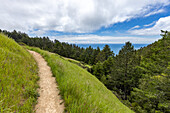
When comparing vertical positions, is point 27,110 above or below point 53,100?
above

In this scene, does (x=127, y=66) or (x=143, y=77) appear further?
(x=127, y=66)

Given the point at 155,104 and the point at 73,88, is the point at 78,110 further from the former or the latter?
the point at 155,104

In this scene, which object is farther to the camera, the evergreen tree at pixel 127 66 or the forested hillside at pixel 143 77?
the evergreen tree at pixel 127 66

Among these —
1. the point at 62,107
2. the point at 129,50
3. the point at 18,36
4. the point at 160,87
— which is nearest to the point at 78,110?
the point at 62,107

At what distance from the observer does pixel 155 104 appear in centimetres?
1367

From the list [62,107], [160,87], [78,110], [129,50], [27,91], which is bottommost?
[160,87]

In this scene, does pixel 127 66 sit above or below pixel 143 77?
above

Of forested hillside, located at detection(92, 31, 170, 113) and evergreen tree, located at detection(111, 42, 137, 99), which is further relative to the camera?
evergreen tree, located at detection(111, 42, 137, 99)

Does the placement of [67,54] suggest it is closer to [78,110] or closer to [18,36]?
[78,110]

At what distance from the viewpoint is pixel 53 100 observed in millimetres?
3963

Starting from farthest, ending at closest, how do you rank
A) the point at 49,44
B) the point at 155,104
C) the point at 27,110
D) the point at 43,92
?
the point at 49,44, the point at 155,104, the point at 43,92, the point at 27,110

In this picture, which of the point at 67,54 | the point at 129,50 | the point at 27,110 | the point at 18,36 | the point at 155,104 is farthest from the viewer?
the point at 18,36

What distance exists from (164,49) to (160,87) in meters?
6.54

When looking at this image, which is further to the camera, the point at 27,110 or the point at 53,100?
the point at 53,100
